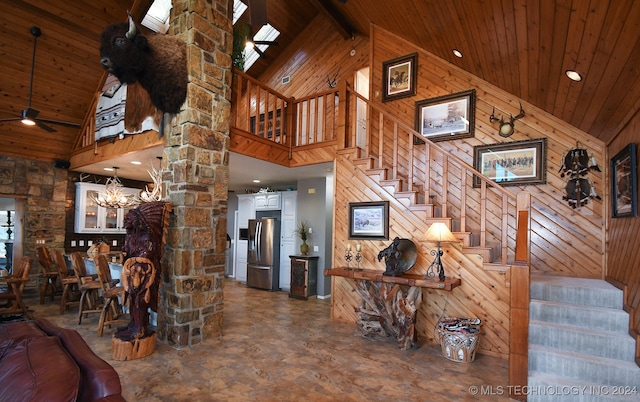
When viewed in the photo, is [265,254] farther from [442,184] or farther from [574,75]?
[574,75]

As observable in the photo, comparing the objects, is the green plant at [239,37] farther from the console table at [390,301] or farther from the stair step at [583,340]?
the stair step at [583,340]

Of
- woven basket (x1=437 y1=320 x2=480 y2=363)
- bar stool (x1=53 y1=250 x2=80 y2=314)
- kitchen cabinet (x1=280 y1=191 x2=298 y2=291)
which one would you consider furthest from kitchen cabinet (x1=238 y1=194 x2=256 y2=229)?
woven basket (x1=437 y1=320 x2=480 y2=363)

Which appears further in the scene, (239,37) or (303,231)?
(303,231)

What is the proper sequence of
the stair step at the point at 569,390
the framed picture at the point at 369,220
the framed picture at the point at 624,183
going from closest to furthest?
1. the stair step at the point at 569,390
2. the framed picture at the point at 624,183
3. the framed picture at the point at 369,220

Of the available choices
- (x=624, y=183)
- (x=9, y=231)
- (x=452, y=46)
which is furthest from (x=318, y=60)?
(x=9, y=231)

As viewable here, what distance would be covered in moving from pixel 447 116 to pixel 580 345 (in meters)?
3.48

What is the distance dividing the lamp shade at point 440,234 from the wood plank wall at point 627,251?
1.57 metres

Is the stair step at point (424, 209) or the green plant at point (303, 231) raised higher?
the stair step at point (424, 209)

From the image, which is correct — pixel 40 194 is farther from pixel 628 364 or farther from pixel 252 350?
pixel 628 364

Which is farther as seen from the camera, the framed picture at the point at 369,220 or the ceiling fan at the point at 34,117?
the framed picture at the point at 369,220

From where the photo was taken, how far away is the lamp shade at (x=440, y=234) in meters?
3.86

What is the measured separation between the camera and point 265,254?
7605 millimetres

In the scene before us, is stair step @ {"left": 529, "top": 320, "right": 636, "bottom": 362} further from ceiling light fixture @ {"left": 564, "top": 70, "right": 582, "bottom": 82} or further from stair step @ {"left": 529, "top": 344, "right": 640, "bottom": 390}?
ceiling light fixture @ {"left": 564, "top": 70, "right": 582, "bottom": 82}

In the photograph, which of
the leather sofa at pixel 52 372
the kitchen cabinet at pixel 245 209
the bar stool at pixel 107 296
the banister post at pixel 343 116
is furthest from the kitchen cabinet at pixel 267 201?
the leather sofa at pixel 52 372
